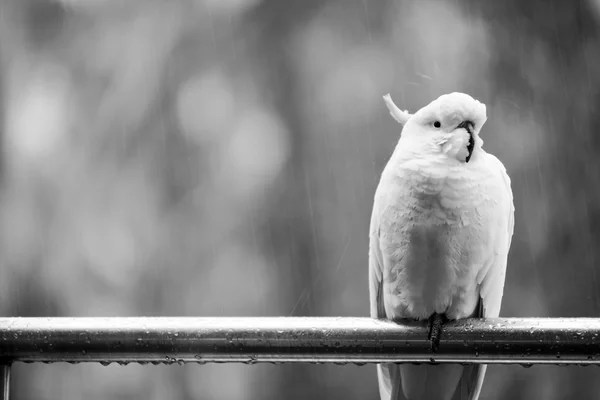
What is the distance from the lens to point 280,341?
0.59 metres

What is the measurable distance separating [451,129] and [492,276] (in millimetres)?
286

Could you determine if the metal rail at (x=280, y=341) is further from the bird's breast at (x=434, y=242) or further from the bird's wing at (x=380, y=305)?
the bird's wing at (x=380, y=305)

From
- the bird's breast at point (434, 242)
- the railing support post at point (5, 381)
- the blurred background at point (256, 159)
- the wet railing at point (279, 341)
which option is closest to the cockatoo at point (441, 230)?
the bird's breast at point (434, 242)

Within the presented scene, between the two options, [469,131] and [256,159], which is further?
[256,159]

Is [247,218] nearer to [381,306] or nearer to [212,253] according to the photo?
[212,253]

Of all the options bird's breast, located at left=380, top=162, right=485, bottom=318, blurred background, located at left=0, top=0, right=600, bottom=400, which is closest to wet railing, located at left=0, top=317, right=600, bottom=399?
bird's breast, located at left=380, top=162, right=485, bottom=318

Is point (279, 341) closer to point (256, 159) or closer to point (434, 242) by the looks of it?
point (434, 242)

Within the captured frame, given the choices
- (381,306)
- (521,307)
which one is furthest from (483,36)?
(381,306)

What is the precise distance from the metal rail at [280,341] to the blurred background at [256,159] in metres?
1.85

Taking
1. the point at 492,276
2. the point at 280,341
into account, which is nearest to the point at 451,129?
the point at 492,276

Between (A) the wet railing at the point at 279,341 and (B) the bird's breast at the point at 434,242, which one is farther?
(B) the bird's breast at the point at 434,242

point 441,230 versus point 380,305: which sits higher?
point 441,230

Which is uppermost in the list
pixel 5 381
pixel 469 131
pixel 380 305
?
pixel 469 131

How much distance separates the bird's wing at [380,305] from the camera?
1114 mm
